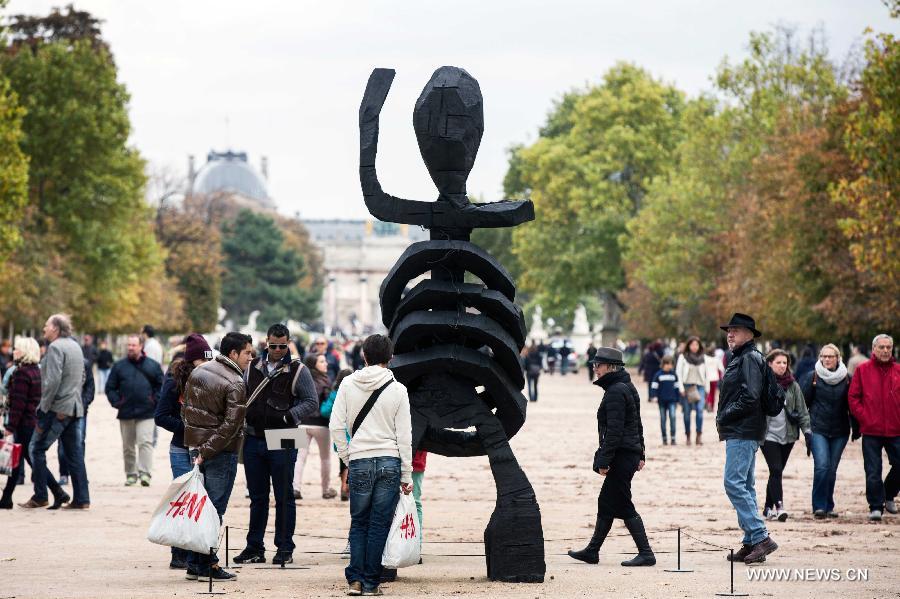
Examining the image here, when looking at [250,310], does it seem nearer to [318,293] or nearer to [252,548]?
[318,293]

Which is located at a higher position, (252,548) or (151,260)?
(151,260)

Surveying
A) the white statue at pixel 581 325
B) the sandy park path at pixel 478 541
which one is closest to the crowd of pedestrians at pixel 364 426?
the sandy park path at pixel 478 541

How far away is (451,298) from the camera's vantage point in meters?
13.0

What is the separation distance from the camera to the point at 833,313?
4006cm

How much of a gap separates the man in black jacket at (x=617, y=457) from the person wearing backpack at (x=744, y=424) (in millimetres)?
716

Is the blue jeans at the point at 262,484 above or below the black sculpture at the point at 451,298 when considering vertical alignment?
A: below

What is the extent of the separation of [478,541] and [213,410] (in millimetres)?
3478

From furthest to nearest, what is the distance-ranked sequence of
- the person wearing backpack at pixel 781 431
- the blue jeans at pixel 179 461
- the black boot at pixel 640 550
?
1. the person wearing backpack at pixel 781 431
2. the blue jeans at pixel 179 461
3. the black boot at pixel 640 550

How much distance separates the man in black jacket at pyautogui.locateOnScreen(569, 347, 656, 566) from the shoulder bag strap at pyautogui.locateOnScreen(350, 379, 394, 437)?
7.59 ft

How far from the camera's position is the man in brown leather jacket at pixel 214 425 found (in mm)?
11977

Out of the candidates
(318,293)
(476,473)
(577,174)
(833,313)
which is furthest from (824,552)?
(318,293)

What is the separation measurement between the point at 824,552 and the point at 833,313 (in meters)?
27.3

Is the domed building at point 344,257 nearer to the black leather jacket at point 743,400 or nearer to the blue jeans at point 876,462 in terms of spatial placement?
the blue jeans at point 876,462

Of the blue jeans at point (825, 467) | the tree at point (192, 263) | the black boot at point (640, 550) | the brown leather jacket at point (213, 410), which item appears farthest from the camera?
the tree at point (192, 263)
